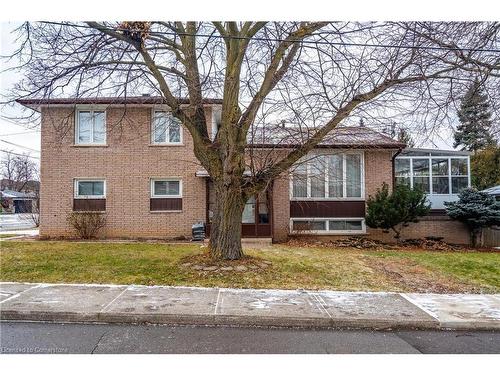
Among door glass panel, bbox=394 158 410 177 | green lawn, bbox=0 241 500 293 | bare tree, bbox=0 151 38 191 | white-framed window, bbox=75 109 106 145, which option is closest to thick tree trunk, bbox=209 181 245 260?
green lawn, bbox=0 241 500 293

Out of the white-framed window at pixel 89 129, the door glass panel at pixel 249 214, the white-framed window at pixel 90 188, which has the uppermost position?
the white-framed window at pixel 89 129

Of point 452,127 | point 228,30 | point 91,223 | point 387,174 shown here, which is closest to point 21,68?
point 228,30

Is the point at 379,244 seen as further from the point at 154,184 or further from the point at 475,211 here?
the point at 154,184

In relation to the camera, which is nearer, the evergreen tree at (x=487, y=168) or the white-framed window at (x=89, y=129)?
the white-framed window at (x=89, y=129)

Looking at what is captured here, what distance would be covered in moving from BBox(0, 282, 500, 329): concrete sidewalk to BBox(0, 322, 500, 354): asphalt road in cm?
17

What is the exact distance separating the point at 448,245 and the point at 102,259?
12.5 metres

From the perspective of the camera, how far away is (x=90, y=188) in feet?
45.3

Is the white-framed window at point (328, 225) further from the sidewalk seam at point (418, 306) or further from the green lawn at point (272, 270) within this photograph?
the sidewalk seam at point (418, 306)

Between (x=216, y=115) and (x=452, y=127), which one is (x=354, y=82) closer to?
(x=452, y=127)

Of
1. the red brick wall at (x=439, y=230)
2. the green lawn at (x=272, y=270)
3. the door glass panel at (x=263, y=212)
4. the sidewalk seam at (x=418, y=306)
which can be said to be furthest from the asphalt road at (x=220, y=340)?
the red brick wall at (x=439, y=230)

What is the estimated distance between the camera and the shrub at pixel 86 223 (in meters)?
13.3

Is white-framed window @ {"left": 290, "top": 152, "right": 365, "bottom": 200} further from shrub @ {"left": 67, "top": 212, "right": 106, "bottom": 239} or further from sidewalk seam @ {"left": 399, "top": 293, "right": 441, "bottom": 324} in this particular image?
shrub @ {"left": 67, "top": 212, "right": 106, "bottom": 239}

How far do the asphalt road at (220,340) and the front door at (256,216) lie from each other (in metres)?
8.76

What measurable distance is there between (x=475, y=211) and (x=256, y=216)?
8.82 m
